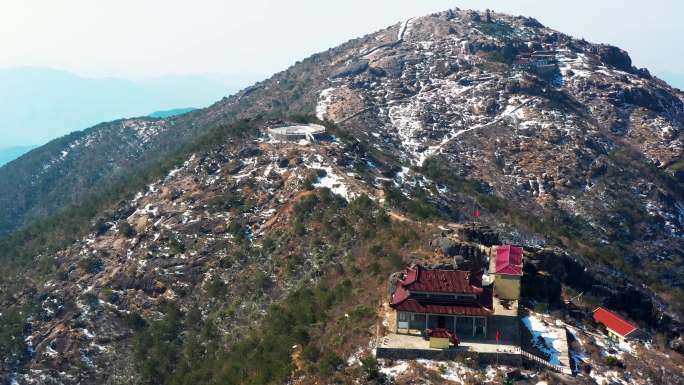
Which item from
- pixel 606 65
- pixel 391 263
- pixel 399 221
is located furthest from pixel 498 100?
pixel 391 263

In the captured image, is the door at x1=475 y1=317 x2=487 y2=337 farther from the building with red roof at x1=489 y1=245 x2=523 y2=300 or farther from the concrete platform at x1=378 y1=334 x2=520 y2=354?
the building with red roof at x1=489 y1=245 x2=523 y2=300

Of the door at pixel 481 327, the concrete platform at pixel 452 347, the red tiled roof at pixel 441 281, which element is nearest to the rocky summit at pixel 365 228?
the concrete platform at pixel 452 347

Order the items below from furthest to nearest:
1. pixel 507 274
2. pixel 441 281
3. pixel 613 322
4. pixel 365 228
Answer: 1. pixel 365 228
2. pixel 613 322
3. pixel 507 274
4. pixel 441 281

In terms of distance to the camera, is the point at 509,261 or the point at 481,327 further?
the point at 509,261

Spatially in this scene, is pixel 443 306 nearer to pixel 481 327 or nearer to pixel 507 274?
pixel 481 327

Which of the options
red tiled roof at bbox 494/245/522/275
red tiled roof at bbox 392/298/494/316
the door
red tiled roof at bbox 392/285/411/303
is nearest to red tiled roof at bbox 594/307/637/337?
red tiled roof at bbox 494/245/522/275

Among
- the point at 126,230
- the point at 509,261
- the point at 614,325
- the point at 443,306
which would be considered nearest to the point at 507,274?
the point at 509,261
